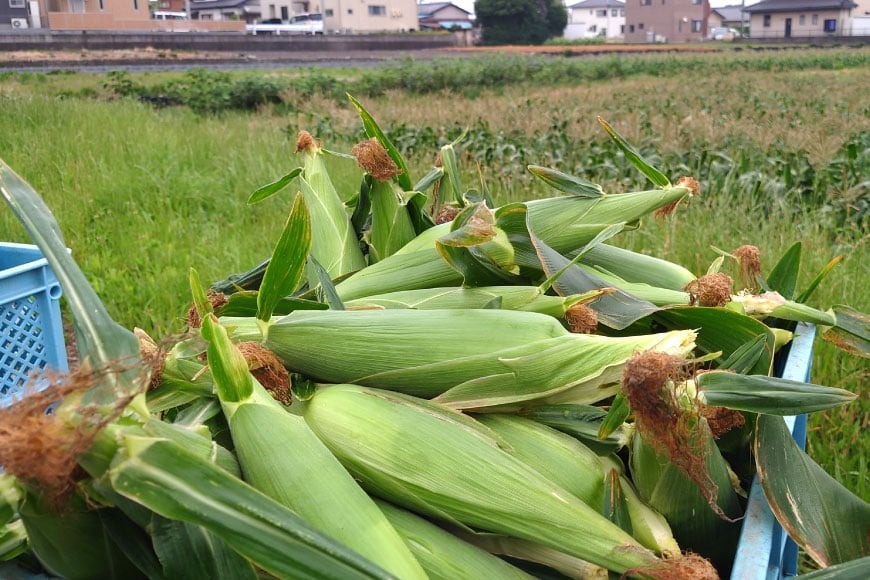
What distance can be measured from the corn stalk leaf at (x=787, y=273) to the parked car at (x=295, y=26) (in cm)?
4614

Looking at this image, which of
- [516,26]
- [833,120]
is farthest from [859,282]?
[516,26]

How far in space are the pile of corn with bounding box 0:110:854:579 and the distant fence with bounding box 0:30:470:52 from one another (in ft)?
101

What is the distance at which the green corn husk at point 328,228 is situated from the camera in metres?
1.38

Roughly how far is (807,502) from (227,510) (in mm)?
692

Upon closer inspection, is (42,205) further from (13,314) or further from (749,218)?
(749,218)

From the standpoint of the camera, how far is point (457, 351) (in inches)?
36.0

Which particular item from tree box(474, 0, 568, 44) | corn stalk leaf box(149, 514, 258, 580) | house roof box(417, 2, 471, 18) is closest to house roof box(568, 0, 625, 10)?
house roof box(417, 2, 471, 18)

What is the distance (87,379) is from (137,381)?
41 mm

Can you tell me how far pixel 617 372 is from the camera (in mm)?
854

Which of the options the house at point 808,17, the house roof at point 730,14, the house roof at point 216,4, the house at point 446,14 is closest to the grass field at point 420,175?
the house at point 808,17

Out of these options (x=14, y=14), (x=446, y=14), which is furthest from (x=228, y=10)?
(x=14, y=14)

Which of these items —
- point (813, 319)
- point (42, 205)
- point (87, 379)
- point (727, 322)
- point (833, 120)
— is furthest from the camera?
point (833, 120)

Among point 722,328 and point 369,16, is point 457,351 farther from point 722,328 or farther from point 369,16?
point 369,16

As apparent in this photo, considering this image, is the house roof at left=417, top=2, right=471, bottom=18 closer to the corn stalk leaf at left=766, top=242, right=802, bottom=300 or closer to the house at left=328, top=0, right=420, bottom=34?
the house at left=328, top=0, right=420, bottom=34
